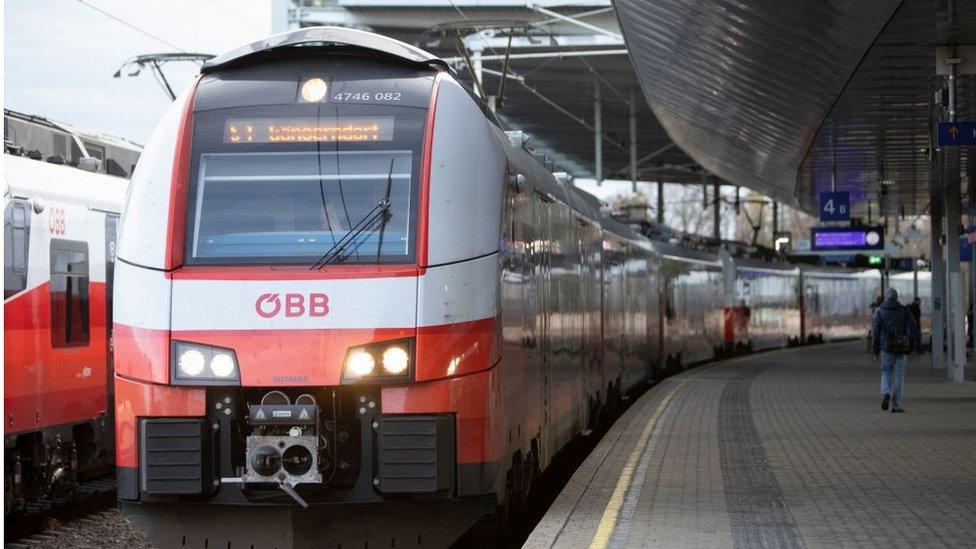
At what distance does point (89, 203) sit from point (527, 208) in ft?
16.9

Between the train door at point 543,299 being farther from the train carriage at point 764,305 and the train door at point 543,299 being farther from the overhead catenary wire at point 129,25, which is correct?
the train carriage at point 764,305

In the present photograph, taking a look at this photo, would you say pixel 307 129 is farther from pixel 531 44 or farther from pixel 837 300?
pixel 837 300

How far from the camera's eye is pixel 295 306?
866 centimetres

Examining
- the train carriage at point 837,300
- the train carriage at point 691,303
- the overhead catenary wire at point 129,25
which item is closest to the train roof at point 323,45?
the overhead catenary wire at point 129,25

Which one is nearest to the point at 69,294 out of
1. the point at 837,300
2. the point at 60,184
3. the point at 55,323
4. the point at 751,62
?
the point at 55,323

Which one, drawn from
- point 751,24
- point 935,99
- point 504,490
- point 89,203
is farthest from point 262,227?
point 935,99

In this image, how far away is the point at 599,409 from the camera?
59.5ft

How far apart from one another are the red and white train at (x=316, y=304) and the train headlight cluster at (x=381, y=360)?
1cm

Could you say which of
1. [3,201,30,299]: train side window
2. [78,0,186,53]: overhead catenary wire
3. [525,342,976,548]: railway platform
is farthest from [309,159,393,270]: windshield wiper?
A: [78,0,186,53]: overhead catenary wire

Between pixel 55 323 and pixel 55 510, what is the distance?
6.52 ft

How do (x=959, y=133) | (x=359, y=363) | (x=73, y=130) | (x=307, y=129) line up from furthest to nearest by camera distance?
(x=959, y=133) < (x=73, y=130) < (x=307, y=129) < (x=359, y=363)

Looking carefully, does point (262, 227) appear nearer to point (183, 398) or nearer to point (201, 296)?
point (201, 296)

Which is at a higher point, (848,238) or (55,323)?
(848,238)

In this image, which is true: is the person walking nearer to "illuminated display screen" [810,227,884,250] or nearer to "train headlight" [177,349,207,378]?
"train headlight" [177,349,207,378]
